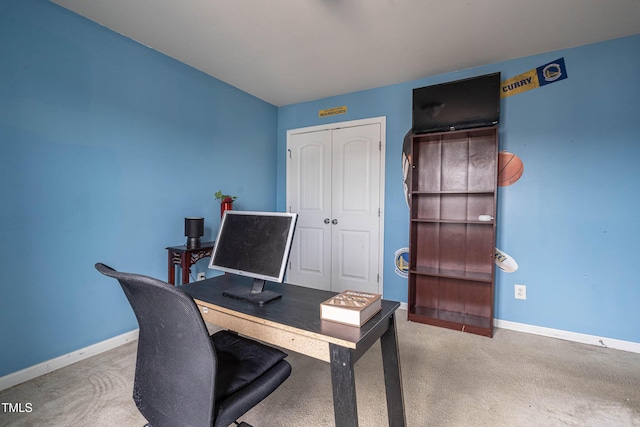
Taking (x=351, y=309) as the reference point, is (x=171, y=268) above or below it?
below

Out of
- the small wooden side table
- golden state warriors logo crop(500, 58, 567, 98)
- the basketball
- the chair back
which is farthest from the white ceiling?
the chair back

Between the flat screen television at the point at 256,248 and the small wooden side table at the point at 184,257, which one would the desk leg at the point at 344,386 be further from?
the small wooden side table at the point at 184,257

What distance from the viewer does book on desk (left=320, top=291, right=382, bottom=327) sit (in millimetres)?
1124

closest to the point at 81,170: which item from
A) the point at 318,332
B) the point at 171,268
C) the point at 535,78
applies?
the point at 171,268

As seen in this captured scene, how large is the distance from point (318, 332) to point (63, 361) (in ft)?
7.28

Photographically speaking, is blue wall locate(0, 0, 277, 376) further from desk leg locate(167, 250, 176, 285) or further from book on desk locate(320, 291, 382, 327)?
book on desk locate(320, 291, 382, 327)

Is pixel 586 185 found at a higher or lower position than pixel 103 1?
lower

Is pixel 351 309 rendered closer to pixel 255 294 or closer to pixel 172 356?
pixel 255 294

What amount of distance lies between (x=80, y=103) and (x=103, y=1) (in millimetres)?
732

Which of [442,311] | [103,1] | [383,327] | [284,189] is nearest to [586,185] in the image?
[442,311]

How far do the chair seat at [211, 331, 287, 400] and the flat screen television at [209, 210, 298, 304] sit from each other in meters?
0.22

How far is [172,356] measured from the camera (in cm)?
101

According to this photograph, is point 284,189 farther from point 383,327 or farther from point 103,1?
point 383,327

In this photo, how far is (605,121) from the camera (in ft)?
8.16
